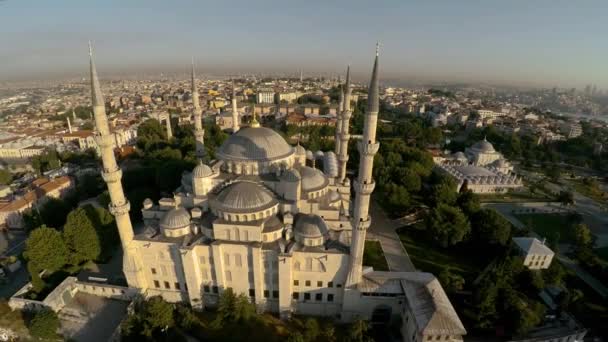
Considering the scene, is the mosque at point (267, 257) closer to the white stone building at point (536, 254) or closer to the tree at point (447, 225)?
the tree at point (447, 225)

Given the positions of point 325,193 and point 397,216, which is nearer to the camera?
point 325,193

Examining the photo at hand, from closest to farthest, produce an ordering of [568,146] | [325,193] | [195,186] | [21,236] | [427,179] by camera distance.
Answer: [195,186] → [325,193] → [21,236] → [427,179] → [568,146]

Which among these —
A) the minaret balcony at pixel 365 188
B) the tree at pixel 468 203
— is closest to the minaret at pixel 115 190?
the minaret balcony at pixel 365 188

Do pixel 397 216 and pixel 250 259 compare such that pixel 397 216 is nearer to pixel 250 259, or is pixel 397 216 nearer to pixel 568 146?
pixel 250 259

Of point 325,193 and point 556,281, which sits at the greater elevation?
point 325,193

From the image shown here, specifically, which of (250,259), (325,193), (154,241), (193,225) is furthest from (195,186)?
(325,193)

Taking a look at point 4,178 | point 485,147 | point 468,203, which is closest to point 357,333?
point 468,203
